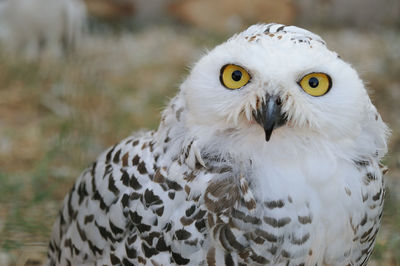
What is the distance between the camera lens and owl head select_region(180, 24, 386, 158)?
1192mm

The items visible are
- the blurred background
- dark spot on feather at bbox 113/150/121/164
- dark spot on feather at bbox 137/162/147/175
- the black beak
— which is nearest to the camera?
the black beak

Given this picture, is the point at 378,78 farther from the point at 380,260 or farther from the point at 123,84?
the point at 380,260

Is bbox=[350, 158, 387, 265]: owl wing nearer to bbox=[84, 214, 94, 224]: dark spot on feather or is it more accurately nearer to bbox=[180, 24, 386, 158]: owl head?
bbox=[180, 24, 386, 158]: owl head

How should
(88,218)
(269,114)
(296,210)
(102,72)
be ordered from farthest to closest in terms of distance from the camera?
(102,72), (88,218), (296,210), (269,114)

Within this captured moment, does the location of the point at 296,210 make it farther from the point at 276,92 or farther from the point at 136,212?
the point at 136,212

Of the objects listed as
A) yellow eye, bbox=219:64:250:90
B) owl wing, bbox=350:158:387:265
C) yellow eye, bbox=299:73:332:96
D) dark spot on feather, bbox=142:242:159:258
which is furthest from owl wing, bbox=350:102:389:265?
dark spot on feather, bbox=142:242:159:258

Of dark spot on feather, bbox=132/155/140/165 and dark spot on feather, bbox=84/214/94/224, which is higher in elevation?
dark spot on feather, bbox=132/155/140/165

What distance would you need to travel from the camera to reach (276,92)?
3.89 ft

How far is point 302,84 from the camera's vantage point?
48.1 inches

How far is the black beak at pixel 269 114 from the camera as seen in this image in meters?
1.17

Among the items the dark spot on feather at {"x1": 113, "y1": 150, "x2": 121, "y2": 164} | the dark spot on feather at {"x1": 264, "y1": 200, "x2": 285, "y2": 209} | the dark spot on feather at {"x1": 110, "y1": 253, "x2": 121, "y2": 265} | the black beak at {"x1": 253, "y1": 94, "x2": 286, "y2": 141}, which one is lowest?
the dark spot on feather at {"x1": 110, "y1": 253, "x2": 121, "y2": 265}

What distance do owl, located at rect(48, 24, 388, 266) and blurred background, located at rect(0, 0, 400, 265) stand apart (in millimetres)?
291

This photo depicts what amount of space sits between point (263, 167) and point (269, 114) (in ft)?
0.59

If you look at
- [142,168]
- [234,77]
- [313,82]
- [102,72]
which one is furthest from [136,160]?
[102,72]
